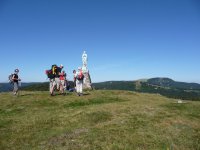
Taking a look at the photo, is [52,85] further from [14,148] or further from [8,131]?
[14,148]

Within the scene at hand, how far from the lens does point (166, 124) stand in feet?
72.4

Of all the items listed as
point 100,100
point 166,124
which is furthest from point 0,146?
point 100,100

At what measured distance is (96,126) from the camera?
20.6 meters

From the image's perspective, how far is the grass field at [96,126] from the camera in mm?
17078

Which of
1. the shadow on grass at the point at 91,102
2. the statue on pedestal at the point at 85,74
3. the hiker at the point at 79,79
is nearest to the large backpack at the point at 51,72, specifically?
the hiker at the point at 79,79

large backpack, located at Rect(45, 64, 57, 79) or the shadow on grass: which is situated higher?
large backpack, located at Rect(45, 64, 57, 79)

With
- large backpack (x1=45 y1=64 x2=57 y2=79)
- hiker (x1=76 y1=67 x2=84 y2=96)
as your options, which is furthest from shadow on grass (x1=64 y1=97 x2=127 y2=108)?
large backpack (x1=45 y1=64 x2=57 y2=79)

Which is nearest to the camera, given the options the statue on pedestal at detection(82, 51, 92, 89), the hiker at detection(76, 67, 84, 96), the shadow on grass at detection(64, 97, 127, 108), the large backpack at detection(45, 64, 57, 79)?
the shadow on grass at detection(64, 97, 127, 108)

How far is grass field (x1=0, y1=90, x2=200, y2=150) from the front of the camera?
56.0 ft

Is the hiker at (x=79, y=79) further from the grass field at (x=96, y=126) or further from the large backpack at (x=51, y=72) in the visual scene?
the grass field at (x=96, y=126)

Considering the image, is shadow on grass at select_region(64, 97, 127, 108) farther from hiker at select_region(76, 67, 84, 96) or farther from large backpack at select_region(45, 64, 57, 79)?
large backpack at select_region(45, 64, 57, 79)

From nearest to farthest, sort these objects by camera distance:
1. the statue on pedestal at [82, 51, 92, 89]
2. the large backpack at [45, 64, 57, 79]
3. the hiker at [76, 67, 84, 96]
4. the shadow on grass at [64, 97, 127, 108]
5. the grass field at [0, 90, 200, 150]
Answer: the grass field at [0, 90, 200, 150] < the shadow on grass at [64, 97, 127, 108] < the large backpack at [45, 64, 57, 79] < the hiker at [76, 67, 84, 96] < the statue on pedestal at [82, 51, 92, 89]

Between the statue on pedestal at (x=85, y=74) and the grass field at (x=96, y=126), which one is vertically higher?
→ the statue on pedestal at (x=85, y=74)

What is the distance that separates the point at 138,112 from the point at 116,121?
4047mm
